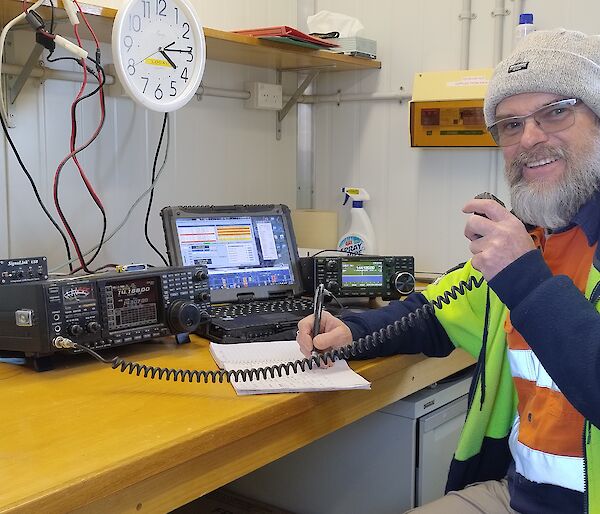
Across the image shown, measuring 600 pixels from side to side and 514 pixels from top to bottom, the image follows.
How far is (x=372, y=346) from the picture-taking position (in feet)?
5.06

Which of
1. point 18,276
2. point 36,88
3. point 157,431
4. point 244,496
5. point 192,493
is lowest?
point 244,496

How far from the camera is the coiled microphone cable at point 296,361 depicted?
1.36 meters

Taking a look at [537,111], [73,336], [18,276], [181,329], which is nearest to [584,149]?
[537,111]

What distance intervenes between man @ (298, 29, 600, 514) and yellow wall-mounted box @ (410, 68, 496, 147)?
2.75 ft

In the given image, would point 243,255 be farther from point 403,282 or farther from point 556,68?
point 556,68

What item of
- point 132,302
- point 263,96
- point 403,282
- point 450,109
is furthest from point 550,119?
point 263,96

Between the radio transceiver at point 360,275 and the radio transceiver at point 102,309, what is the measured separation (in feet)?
1.50

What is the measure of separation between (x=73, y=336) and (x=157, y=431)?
37cm

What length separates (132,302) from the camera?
152cm

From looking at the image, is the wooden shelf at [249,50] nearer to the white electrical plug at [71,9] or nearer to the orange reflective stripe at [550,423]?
the white electrical plug at [71,9]

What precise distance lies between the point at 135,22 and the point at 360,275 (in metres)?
0.85

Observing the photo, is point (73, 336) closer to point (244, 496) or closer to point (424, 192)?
point (244, 496)

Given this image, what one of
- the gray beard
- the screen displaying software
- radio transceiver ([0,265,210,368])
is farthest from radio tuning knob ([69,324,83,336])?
the gray beard

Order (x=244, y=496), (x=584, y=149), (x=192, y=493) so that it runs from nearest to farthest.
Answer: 1. (x=192, y=493)
2. (x=584, y=149)
3. (x=244, y=496)
